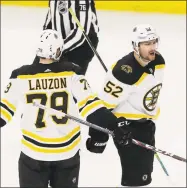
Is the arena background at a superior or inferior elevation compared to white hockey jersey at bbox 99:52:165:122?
superior

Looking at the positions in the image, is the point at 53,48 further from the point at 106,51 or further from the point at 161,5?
the point at 161,5

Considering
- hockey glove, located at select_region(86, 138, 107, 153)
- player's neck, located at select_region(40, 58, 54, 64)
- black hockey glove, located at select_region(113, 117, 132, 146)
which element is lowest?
hockey glove, located at select_region(86, 138, 107, 153)

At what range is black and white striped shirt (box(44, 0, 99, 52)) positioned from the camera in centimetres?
359

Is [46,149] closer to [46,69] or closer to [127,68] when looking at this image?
[46,69]

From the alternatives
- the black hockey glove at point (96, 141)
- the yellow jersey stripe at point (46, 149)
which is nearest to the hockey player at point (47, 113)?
the yellow jersey stripe at point (46, 149)

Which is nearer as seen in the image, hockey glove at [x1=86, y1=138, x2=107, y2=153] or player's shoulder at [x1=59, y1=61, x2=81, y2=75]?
player's shoulder at [x1=59, y1=61, x2=81, y2=75]

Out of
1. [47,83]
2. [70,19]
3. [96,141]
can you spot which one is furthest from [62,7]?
[47,83]

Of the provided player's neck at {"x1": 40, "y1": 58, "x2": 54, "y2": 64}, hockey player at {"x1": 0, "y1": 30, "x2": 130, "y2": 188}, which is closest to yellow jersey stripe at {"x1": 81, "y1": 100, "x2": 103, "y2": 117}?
hockey player at {"x1": 0, "y1": 30, "x2": 130, "y2": 188}

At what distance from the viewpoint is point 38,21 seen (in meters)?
5.99

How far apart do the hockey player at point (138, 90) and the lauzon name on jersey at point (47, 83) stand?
1.22ft

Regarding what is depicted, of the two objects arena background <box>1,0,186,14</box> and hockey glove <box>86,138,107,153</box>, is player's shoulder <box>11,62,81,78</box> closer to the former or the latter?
hockey glove <box>86,138,107,153</box>

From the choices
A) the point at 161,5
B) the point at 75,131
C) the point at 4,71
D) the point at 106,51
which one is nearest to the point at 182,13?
the point at 161,5

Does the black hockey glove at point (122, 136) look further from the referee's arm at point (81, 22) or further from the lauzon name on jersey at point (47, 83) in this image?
the referee's arm at point (81, 22)

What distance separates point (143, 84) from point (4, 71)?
2352 millimetres
